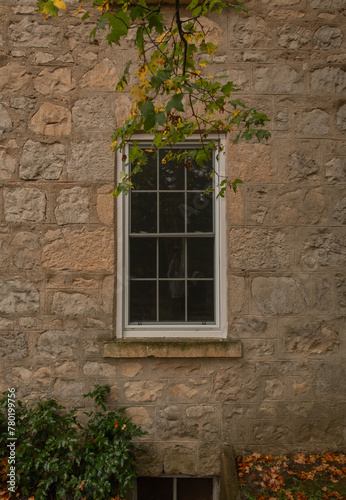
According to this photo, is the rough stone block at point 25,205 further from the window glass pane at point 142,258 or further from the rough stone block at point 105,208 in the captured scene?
the window glass pane at point 142,258

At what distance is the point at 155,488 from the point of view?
11.7 feet

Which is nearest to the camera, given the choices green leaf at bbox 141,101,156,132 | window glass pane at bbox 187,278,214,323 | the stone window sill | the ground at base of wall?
green leaf at bbox 141,101,156,132

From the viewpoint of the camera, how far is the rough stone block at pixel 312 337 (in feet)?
11.3

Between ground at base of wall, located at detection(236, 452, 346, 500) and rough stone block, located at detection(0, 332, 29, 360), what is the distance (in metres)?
2.21

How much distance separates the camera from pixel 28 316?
3.46 metres

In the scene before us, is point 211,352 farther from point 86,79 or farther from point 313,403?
point 86,79

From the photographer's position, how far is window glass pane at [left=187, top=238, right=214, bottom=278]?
364cm

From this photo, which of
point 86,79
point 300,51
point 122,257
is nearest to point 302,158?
point 300,51

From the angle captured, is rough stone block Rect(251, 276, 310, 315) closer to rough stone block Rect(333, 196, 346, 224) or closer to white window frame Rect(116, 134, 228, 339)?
white window frame Rect(116, 134, 228, 339)

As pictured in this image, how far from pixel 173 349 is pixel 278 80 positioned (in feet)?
8.95

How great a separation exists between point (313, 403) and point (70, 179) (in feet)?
10.2

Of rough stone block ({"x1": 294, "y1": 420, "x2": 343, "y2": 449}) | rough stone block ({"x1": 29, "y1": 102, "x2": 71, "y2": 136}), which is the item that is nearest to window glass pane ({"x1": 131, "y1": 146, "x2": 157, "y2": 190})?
rough stone block ({"x1": 29, "y1": 102, "x2": 71, "y2": 136})

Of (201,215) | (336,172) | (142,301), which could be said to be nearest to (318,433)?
(142,301)

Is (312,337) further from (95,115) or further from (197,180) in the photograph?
(95,115)
